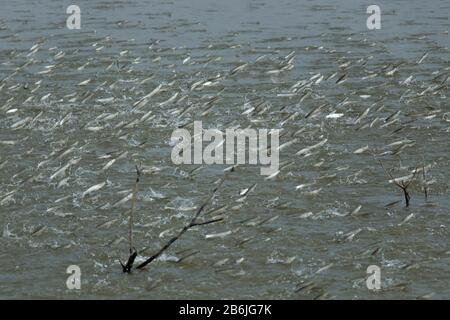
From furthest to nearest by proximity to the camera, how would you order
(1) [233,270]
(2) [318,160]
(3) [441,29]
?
(3) [441,29] < (2) [318,160] < (1) [233,270]

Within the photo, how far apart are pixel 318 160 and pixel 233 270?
3.68 m

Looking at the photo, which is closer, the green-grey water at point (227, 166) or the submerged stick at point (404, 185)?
the green-grey water at point (227, 166)

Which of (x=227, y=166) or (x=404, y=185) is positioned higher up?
Result: (x=227, y=166)

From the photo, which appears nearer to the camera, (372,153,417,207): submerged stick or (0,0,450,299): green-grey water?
(0,0,450,299): green-grey water

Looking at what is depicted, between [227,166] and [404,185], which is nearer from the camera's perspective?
[404,185]

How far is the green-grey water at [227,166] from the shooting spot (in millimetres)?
8812

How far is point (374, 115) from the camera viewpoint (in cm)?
1418

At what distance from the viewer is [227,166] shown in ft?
39.2

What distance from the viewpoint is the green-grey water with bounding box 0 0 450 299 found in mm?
8812

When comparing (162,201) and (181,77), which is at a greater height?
(181,77)

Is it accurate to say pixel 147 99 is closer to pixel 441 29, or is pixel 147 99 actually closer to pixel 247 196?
pixel 247 196
